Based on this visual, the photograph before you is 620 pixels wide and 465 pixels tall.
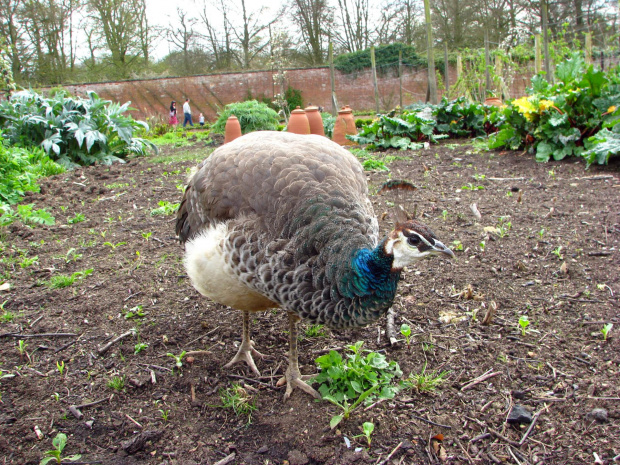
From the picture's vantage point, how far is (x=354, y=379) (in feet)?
8.08

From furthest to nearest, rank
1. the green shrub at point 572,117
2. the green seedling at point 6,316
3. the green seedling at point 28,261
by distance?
the green shrub at point 572,117
the green seedling at point 28,261
the green seedling at point 6,316

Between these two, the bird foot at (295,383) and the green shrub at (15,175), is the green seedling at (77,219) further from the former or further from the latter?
the bird foot at (295,383)

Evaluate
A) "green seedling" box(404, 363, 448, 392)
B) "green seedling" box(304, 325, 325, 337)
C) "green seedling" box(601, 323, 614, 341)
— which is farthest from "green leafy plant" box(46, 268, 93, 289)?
"green seedling" box(601, 323, 614, 341)

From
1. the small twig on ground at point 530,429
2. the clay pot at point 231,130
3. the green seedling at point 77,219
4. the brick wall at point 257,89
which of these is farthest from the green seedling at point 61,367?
the brick wall at point 257,89

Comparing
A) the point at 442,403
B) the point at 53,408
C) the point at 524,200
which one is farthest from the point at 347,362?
the point at 524,200

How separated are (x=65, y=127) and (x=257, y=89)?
1773cm

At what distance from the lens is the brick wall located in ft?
82.4

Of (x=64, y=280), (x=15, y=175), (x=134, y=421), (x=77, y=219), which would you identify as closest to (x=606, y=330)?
(x=134, y=421)

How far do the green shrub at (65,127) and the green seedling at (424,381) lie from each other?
818cm

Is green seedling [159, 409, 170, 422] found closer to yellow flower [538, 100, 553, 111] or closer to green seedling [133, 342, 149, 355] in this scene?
green seedling [133, 342, 149, 355]

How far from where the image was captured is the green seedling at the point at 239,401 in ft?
8.10

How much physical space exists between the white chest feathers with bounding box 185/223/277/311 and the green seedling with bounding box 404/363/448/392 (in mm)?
889

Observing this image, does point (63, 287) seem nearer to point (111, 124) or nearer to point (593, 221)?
point (593, 221)

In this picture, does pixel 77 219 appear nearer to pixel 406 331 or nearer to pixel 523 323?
pixel 406 331
